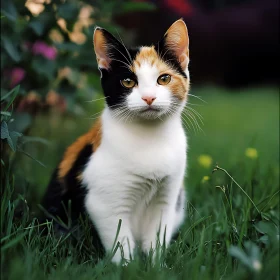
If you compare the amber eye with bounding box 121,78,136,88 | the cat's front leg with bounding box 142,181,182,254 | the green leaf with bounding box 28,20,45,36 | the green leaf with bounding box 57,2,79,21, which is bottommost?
the cat's front leg with bounding box 142,181,182,254

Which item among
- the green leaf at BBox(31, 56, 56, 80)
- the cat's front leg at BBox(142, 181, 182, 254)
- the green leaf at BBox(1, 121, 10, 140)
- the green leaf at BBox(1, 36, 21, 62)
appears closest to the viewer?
the green leaf at BBox(1, 121, 10, 140)

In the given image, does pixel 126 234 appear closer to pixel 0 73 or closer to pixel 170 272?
pixel 170 272

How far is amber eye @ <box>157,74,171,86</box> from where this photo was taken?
6.01ft

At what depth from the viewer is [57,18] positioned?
2469 mm

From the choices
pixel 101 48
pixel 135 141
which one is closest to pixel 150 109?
pixel 135 141

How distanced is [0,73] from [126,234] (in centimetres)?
113

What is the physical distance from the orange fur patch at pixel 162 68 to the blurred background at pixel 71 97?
28 centimetres

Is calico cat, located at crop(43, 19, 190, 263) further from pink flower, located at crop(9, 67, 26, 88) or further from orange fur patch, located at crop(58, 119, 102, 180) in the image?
pink flower, located at crop(9, 67, 26, 88)

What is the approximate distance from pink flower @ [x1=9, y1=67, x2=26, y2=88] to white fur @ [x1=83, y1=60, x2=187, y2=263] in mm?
796

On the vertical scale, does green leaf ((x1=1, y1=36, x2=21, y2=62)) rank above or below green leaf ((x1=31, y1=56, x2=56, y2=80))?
above

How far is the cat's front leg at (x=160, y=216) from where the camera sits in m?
1.98

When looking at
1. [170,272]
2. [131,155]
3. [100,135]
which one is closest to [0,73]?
[100,135]

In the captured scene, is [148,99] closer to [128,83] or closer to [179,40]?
[128,83]

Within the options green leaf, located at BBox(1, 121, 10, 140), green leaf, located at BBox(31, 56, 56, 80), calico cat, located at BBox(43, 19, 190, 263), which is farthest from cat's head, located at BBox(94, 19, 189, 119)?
green leaf, located at BBox(31, 56, 56, 80)
